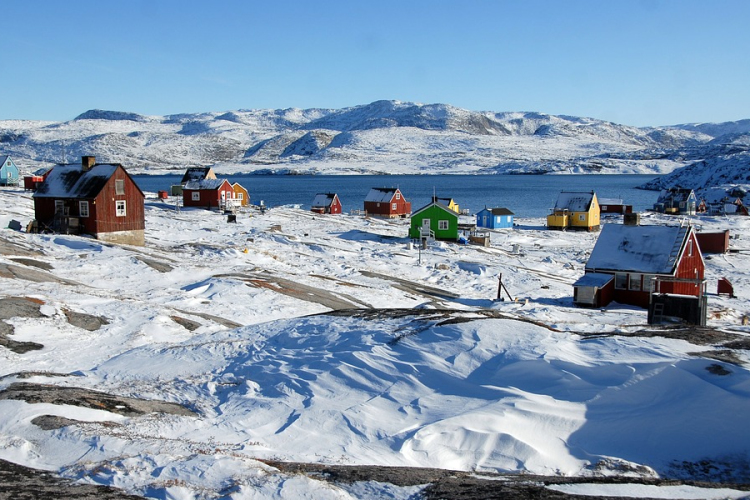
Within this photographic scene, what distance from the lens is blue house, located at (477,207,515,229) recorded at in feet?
248

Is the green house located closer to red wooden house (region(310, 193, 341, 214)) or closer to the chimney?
the chimney

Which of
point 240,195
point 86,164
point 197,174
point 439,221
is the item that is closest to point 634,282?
point 439,221

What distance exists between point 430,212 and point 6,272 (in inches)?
1468

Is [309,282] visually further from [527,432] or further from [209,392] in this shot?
[527,432]

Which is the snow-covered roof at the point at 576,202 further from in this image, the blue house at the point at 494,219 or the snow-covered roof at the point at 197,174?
the snow-covered roof at the point at 197,174

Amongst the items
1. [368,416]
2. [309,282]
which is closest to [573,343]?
[368,416]

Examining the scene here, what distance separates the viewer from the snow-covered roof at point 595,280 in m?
33.6

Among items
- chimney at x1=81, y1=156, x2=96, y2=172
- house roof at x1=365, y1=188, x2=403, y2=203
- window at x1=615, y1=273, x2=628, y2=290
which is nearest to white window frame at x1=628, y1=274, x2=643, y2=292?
window at x1=615, y1=273, x2=628, y2=290

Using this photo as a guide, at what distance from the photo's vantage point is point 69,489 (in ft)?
30.2

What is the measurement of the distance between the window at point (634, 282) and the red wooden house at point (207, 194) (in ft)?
182

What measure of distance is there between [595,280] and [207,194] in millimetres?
56716

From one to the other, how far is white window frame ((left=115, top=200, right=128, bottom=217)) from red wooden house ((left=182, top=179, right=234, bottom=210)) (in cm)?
3463

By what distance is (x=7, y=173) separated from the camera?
9406 centimetres

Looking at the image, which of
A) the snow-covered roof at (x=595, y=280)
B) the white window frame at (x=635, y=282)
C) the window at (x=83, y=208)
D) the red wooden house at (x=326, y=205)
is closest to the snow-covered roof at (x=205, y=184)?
the red wooden house at (x=326, y=205)
